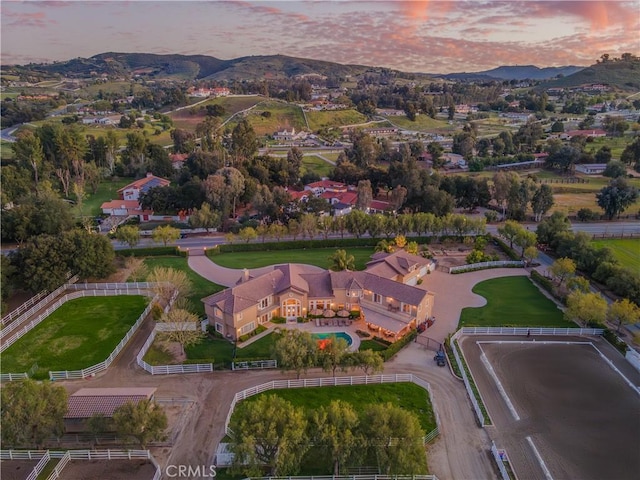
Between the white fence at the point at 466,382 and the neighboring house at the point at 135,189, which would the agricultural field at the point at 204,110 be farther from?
the white fence at the point at 466,382

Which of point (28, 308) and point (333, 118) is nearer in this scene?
point (28, 308)

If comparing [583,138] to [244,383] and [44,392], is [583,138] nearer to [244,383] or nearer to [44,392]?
[244,383]

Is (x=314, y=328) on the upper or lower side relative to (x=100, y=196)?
upper

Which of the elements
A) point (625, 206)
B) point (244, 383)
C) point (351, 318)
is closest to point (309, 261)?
point (351, 318)

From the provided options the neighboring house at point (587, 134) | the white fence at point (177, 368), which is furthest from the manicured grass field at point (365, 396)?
the neighboring house at point (587, 134)

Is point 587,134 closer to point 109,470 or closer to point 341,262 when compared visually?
point 341,262

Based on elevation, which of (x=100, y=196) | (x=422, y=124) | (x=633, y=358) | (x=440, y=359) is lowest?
(x=100, y=196)

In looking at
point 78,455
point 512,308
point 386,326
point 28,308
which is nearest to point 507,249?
point 512,308
